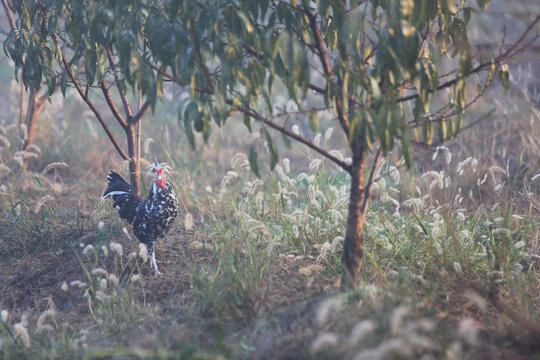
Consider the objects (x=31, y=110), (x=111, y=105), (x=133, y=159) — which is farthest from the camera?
(x=31, y=110)

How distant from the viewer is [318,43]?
246 cm

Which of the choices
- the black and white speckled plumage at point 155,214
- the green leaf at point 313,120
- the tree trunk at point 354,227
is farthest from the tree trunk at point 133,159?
the tree trunk at point 354,227

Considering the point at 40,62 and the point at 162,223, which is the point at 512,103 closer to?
the point at 162,223

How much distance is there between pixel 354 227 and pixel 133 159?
206 centimetres

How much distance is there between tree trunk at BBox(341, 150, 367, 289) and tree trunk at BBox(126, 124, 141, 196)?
1991 millimetres

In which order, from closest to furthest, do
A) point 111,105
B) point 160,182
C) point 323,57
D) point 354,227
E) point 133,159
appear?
point 323,57 → point 354,227 → point 160,182 → point 111,105 → point 133,159

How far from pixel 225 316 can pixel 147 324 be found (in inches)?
19.3

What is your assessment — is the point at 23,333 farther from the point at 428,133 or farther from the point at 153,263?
the point at 428,133

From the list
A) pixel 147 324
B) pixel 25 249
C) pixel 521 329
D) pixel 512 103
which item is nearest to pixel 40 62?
pixel 25 249

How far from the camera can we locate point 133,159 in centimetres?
380

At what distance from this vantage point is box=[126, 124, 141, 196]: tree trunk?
3.73m

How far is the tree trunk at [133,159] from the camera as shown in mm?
3729

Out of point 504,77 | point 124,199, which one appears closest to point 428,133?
point 504,77

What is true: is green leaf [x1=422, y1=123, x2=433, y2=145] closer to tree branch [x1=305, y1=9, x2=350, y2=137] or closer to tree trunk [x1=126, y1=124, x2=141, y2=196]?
tree branch [x1=305, y1=9, x2=350, y2=137]
